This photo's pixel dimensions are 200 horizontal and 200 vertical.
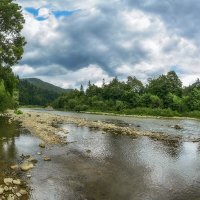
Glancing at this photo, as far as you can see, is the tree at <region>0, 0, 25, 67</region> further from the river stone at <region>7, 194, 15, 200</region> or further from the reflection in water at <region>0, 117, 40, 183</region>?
the river stone at <region>7, 194, 15, 200</region>

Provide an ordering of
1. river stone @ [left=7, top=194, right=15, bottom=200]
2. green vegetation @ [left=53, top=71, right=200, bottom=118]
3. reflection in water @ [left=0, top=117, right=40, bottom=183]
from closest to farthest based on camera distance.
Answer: river stone @ [left=7, top=194, right=15, bottom=200] → reflection in water @ [left=0, top=117, right=40, bottom=183] → green vegetation @ [left=53, top=71, right=200, bottom=118]

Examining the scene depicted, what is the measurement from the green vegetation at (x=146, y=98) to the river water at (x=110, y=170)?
74.8m

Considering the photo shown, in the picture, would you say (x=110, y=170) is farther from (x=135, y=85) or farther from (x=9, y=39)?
(x=135, y=85)

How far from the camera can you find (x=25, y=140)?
29922 millimetres

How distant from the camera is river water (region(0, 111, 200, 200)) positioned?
1572 cm

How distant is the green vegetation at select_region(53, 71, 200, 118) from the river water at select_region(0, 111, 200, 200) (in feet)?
245

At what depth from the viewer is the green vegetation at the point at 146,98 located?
110 meters

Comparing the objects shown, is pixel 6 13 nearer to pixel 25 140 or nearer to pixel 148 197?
pixel 25 140

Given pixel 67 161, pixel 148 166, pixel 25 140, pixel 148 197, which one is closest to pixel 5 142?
pixel 25 140

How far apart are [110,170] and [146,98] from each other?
100359 mm

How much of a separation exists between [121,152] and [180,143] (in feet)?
34.0

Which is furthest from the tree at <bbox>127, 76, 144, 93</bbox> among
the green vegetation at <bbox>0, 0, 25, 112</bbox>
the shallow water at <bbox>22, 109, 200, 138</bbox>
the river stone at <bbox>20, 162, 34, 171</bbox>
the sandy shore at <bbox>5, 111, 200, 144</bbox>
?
the river stone at <bbox>20, 162, 34, 171</bbox>

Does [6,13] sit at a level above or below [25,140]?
above

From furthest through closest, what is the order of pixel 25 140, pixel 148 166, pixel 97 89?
pixel 97 89
pixel 25 140
pixel 148 166
